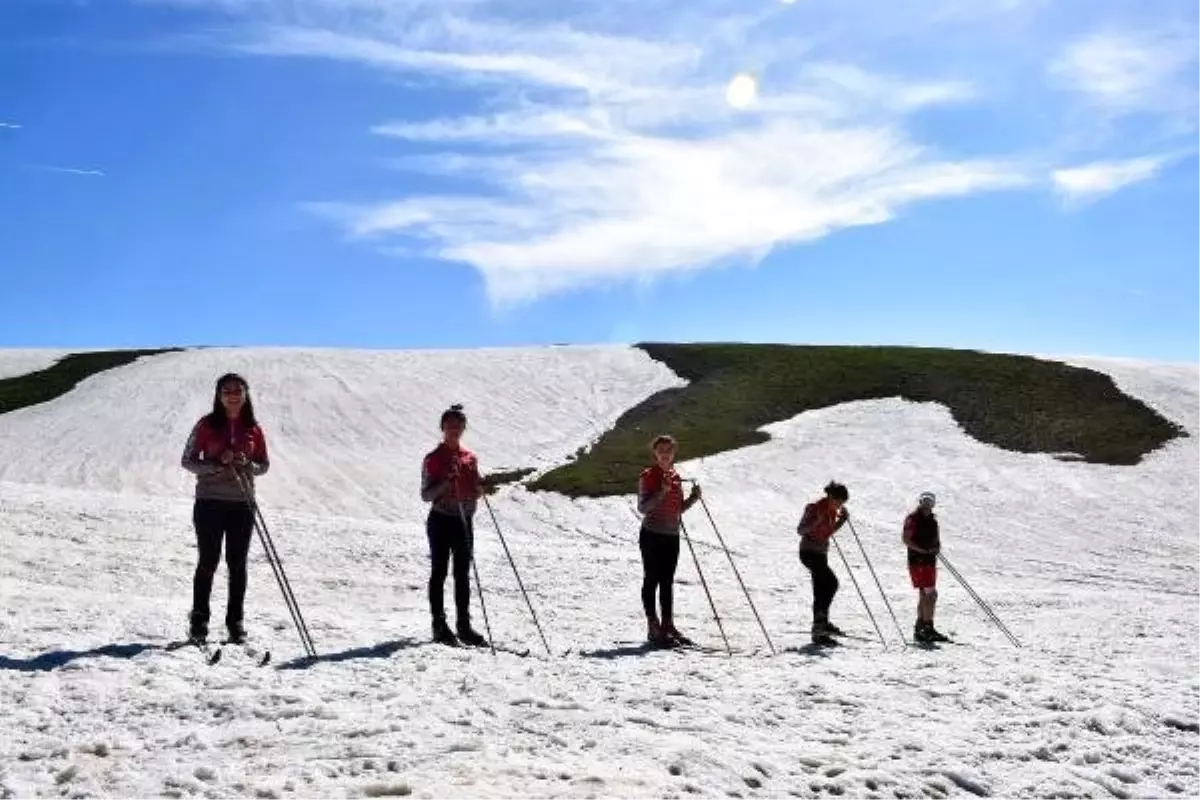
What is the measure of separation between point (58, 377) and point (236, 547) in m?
64.1

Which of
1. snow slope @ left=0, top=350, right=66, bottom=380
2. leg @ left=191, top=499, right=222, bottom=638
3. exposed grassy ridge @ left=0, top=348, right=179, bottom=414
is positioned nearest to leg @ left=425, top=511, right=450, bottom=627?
leg @ left=191, top=499, right=222, bottom=638

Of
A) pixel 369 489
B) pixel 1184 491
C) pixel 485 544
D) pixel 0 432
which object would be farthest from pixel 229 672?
pixel 0 432

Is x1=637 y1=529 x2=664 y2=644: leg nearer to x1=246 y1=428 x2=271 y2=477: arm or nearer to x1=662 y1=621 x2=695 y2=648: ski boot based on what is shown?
x1=662 y1=621 x2=695 y2=648: ski boot

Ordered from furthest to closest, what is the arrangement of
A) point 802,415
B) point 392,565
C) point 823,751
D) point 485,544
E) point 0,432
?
point 802,415
point 0,432
point 485,544
point 392,565
point 823,751

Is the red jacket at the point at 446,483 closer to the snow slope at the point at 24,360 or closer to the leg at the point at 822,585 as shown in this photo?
the leg at the point at 822,585

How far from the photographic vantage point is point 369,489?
39344 millimetres

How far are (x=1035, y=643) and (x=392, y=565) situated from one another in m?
13.0

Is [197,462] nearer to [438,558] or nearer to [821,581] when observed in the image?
[438,558]

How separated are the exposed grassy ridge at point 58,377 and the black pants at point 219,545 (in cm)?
5188

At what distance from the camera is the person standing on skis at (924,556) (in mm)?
17266

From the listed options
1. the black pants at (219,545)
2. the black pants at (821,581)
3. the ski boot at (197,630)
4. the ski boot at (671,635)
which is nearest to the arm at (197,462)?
the black pants at (219,545)

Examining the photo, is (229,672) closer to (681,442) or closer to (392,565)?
(392,565)

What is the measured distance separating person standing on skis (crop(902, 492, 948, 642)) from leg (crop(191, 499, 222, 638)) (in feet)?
35.5

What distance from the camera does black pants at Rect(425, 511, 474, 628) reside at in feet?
42.0
